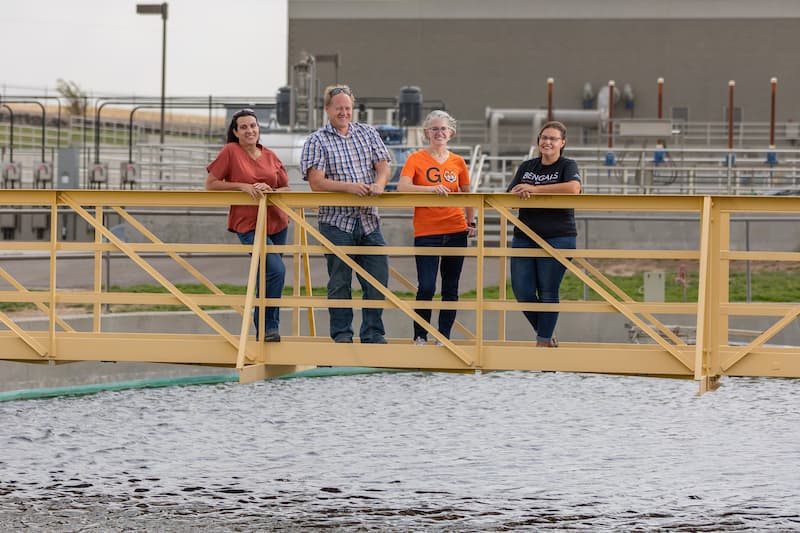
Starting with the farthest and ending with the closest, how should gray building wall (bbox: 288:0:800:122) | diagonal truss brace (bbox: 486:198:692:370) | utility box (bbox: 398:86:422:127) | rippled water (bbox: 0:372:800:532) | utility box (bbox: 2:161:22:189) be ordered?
gray building wall (bbox: 288:0:800:122) < utility box (bbox: 398:86:422:127) < utility box (bbox: 2:161:22:189) < rippled water (bbox: 0:372:800:532) < diagonal truss brace (bbox: 486:198:692:370)

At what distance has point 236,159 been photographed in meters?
8.70

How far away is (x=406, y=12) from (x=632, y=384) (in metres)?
29.7

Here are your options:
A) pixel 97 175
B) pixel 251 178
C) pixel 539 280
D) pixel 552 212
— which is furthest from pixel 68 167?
pixel 552 212

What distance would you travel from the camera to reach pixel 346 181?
8492mm

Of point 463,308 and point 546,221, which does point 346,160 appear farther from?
point 546,221

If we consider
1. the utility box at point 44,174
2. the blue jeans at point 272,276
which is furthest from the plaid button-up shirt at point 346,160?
the utility box at point 44,174

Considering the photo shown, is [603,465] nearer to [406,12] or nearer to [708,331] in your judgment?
[708,331]

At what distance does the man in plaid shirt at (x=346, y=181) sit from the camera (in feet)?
27.6

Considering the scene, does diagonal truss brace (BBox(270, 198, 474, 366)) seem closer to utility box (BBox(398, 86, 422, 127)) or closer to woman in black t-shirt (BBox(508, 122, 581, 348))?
woman in black t-shirt (BBox(508, 122, 581, 348))

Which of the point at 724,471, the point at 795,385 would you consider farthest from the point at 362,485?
the point at 795,385

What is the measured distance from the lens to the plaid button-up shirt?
8500 millimetres

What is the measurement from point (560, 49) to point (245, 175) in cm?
3621

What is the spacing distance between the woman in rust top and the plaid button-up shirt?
266 millimetres

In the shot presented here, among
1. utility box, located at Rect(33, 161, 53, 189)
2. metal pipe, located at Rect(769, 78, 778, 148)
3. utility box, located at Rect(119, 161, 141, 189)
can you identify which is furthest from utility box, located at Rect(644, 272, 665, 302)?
metal pipe, located at Rect(769, 78, 778, 148)
